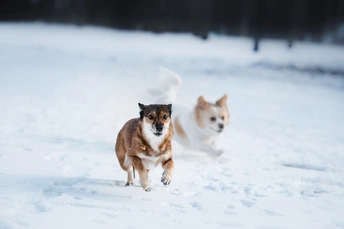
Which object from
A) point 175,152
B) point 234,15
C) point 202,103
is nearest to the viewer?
point 202,103

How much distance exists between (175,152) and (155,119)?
11.3 ft

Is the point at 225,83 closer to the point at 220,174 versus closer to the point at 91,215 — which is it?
the point at 220,174

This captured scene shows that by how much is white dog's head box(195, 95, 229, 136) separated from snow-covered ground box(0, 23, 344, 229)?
51 cm

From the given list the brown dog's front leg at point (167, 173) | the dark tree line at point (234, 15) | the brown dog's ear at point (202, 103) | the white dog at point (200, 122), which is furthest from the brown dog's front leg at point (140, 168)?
the dark tree line at point (234, 15)

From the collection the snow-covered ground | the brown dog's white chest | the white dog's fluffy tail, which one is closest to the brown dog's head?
the brown dog's white chest

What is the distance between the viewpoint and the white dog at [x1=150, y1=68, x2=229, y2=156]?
7137 millimetres

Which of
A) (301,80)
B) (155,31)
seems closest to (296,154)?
(301,80)

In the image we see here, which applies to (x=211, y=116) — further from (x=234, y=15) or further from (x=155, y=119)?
(x=234, y=15)

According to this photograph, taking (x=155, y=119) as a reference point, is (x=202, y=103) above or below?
below

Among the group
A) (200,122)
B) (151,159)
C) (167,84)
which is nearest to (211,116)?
(200,122)

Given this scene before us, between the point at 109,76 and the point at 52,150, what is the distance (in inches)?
426

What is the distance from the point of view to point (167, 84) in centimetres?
830

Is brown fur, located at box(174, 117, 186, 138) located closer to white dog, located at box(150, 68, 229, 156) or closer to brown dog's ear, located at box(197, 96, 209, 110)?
white dog, located at box(150, 68, 229, 156)

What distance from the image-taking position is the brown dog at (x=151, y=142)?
4309mm
